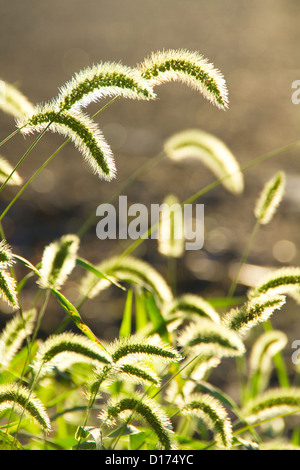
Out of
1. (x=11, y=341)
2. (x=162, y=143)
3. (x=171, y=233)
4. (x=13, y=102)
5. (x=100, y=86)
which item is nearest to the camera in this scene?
(x=100, y=86)

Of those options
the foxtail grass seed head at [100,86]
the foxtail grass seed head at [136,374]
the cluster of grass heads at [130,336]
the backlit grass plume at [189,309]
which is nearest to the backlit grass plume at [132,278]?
the cluster of grass heads at [130,336]

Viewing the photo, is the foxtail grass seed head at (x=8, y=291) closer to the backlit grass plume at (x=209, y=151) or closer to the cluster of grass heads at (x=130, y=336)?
the cluster of grass heads at (x=130, y=336)

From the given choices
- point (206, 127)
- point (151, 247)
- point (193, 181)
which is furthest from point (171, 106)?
point (151, 247)

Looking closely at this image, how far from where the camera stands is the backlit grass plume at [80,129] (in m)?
1.41

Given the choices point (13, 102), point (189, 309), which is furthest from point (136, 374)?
point (13, 102)

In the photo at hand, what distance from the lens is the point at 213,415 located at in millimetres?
1432

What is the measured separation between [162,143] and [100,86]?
5602mm

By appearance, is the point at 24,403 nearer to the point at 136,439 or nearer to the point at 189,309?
the point at 136,439

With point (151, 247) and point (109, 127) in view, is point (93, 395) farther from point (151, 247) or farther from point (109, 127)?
point (109, 127)

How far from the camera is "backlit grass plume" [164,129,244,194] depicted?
2.18 metres

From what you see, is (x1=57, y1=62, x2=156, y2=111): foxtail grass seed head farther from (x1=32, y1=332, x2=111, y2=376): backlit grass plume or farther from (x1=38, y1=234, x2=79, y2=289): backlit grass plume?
(x1=32, y1=332, x2=111, y2=376): backlit grass plume

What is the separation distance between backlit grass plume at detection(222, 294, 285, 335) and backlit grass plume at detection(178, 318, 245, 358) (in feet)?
0.22

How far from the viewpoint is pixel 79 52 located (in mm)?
11727

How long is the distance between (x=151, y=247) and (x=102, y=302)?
3.11ft
